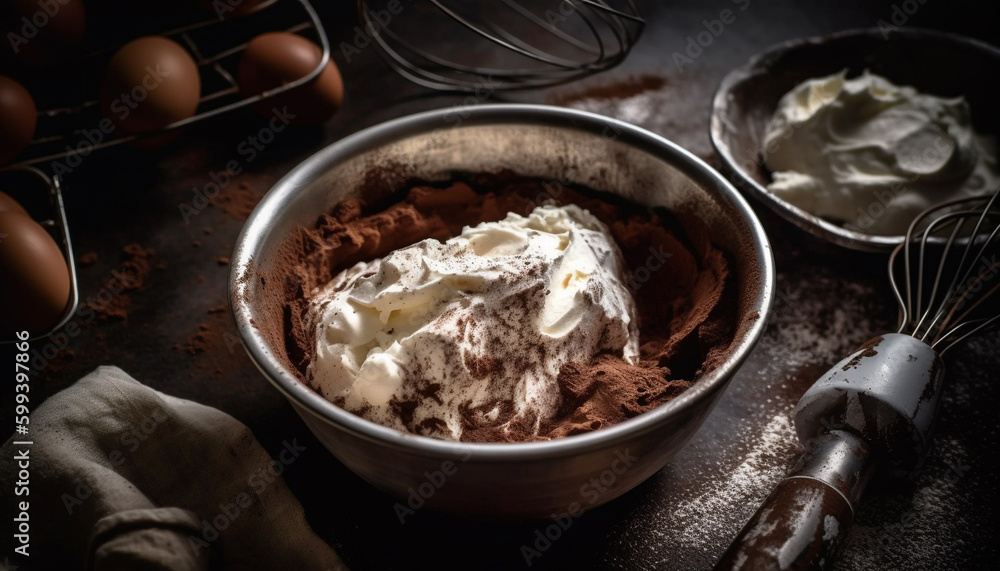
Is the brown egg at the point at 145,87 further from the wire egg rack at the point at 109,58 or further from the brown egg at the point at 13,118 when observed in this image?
the brown egg at the point at 13,118

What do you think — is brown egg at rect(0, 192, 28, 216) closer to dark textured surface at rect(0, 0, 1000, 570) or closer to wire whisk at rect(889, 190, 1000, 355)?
dark textured surface at rect(0, 0, 1000, 570)

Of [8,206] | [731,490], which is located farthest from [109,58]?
[731,490]

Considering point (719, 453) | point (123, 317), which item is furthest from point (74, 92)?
point (719, 453)

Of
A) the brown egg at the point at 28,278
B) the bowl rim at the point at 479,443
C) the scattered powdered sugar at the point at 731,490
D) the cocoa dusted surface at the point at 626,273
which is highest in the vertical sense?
the bowl rim at the point at 479,443

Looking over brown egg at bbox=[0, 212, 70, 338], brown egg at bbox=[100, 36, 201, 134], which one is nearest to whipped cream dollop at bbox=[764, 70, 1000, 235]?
brown egg at bbox=[100, 36, 201, 134]

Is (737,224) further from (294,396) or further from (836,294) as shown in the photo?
(294,396)

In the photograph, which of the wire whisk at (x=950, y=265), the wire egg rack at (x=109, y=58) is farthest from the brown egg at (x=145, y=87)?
the wire whisk at (x=950, y=265)

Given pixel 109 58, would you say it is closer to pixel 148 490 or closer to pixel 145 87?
pixel 145 87
